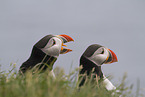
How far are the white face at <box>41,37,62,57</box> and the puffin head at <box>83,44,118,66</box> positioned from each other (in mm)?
661

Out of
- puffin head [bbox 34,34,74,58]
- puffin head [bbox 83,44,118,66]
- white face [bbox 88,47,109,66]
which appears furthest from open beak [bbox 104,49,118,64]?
puffin head [bbox 34,34,74,58]

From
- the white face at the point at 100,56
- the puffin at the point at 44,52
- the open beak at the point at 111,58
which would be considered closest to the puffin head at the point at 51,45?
the puffin at the point at 44,52

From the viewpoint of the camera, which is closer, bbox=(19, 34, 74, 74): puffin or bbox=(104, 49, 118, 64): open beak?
bbox=(19, 34, 74, 74): puffin

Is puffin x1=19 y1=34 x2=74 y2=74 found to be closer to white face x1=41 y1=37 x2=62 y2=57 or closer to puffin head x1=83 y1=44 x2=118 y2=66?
white face x1=41 y1=37 x2=62 y2=57

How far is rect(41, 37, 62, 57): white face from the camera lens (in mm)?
5539

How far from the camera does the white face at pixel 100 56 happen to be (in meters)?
5.77

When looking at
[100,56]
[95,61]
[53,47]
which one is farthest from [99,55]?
[53,47]

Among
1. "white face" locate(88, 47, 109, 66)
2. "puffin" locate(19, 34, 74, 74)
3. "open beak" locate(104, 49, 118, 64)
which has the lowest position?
"open beak" locate(104, 49, 118, 64)

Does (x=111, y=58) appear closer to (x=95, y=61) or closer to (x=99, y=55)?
(x=99, y=55)

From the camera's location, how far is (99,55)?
19.4ft

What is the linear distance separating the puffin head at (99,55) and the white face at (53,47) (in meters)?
0.66

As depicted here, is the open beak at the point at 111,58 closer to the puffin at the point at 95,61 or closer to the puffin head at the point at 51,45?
the puffin at the point at 95,61

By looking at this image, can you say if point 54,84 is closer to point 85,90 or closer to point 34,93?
point 34,93

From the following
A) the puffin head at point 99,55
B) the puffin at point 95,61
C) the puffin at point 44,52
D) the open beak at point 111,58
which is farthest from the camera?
the open beak at point 111,58
